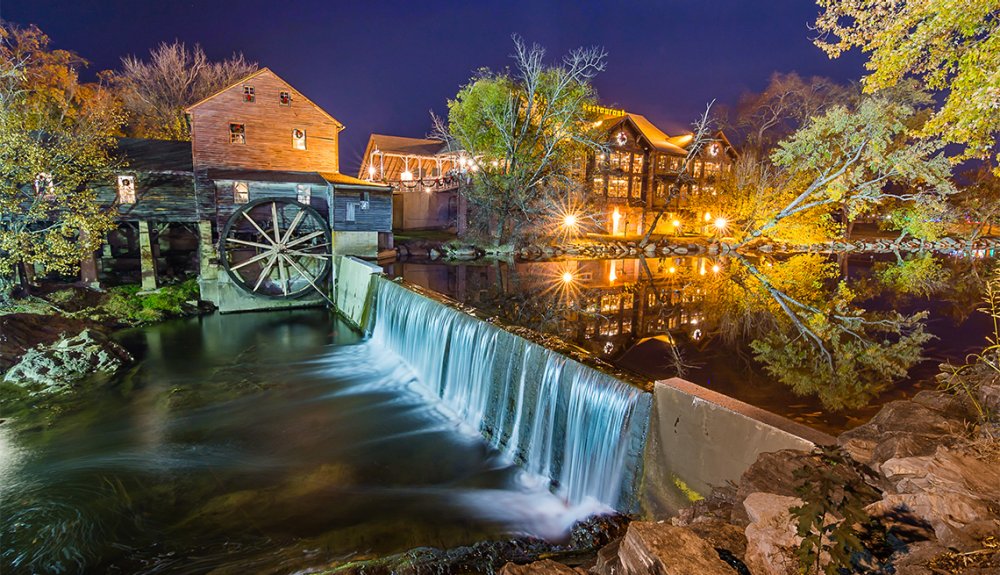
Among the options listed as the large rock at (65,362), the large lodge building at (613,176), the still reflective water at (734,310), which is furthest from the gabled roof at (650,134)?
the large rock at (65,362)

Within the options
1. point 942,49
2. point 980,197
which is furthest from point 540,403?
point 980,197

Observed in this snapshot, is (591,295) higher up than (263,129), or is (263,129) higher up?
(263,129)

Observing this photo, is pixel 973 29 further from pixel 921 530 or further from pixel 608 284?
pixel 608 284

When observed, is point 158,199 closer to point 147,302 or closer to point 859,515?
point 147,302

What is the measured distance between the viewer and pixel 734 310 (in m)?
14.7

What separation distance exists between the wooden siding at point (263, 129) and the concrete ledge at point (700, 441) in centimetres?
1745

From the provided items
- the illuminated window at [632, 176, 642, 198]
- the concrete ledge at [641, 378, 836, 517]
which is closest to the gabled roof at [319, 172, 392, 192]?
the concrete ledge at [641, 378, 836, 517]

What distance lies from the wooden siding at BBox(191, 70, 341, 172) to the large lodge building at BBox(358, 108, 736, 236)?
45.5 ft

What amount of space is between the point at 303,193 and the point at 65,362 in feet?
29.4

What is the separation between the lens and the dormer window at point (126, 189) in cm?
1584

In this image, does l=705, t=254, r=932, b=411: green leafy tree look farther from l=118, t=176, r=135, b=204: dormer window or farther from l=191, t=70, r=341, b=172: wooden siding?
l=118, t=176, r=135, b=204: dormer window

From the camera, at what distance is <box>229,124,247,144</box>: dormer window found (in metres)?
17.5

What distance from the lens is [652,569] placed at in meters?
3.14

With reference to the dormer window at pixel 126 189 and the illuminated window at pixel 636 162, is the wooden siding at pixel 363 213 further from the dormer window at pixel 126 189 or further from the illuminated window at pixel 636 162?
the illuminated window at pixel 636 162
